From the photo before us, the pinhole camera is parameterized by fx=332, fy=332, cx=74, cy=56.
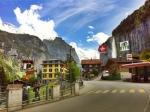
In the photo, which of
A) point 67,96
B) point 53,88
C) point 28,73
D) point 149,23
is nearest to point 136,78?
point 67,96

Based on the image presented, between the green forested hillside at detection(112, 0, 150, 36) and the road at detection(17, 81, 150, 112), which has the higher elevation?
the green forested hillside at detection(112, 0, 150, 36)

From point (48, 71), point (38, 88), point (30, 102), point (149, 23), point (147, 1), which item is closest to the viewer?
point (30, 102)

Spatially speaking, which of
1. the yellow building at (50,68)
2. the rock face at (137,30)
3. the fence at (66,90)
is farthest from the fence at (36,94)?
the yellow building at (50,68)

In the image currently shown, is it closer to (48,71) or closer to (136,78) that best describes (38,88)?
(136,78)

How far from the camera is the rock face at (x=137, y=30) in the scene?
527ft

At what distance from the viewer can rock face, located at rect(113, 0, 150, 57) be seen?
527 feet

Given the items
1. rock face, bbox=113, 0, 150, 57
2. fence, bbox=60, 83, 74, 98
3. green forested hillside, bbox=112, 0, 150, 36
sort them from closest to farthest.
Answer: fence, bbox=60, 83, 74, 98 → rock face, bbox=113, 0, 150, 57 → green forested hillside, bbox=112, 0, 150, 36

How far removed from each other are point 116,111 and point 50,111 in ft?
14.6

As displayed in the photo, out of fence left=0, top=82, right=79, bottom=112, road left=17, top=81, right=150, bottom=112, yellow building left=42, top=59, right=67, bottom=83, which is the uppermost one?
yellow building left=42, top=59, right=67, bottom=83

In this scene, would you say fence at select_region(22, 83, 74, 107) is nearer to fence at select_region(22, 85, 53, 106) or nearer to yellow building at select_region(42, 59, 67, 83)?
fence at select_region(22, 85, 53, 106)

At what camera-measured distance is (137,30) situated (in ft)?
572

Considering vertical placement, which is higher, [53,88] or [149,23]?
[149,23]

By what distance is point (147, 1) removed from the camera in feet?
554

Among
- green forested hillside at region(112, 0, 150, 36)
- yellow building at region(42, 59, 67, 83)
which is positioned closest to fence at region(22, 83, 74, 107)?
green forested hillside at region(112, 0, 150, 36)
